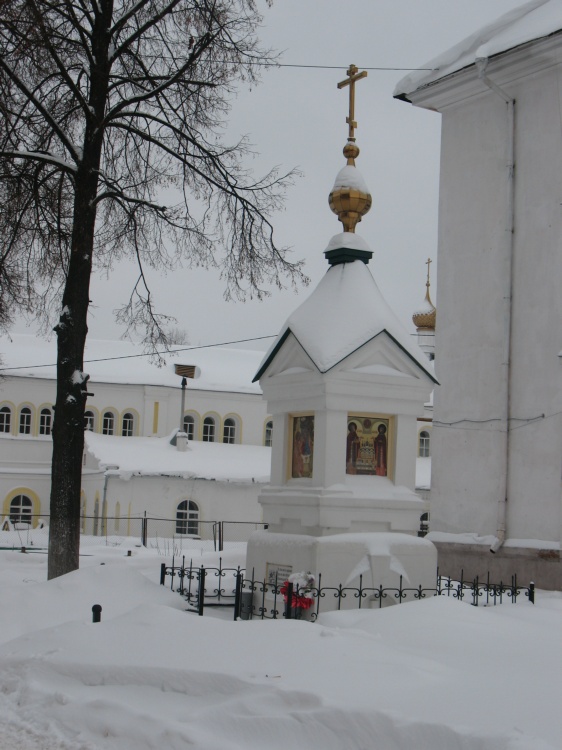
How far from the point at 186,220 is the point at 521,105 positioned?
640 cm

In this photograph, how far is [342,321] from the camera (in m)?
10.2

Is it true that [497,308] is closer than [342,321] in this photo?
No

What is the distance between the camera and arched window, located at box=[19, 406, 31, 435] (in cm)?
4181

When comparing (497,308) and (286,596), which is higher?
(497,308)

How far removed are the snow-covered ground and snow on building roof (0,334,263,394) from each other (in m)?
34.3

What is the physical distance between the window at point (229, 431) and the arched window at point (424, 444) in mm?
8978

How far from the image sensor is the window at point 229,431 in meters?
44.2

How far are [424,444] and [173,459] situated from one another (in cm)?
1423

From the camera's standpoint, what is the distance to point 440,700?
5539 mm

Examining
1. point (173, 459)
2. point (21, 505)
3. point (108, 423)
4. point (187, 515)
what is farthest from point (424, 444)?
point (21, 505)

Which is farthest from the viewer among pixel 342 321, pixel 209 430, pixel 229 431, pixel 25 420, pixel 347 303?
pixel 229 431

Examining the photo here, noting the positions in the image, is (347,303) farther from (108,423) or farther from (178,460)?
(108,423)

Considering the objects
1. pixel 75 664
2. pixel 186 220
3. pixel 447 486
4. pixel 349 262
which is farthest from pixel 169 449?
pixel 75 664

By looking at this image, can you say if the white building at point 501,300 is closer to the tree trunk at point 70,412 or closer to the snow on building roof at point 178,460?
the tree trunk at point 70,412
